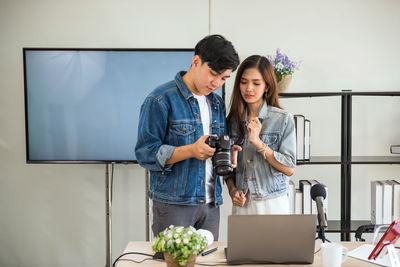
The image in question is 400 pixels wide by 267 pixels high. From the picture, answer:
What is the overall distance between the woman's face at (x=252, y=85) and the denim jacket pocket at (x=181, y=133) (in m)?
0.36

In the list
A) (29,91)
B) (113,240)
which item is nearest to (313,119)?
(113,240)

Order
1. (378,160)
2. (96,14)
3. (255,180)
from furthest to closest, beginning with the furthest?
(96,14) → (378,160) → (255,180)

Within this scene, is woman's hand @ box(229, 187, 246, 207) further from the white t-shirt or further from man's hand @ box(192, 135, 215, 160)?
man's hand @ box(192, 135, 215, 160)

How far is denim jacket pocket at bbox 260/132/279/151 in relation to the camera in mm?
2043

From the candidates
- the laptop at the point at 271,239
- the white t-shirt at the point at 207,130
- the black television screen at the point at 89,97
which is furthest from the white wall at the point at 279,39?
the laptop at the point at 271,239

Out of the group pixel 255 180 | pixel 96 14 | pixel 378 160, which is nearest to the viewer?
pixel 255 180

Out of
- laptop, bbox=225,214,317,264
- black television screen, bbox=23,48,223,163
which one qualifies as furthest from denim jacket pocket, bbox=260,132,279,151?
black television screen, bbox=23,48,223,163

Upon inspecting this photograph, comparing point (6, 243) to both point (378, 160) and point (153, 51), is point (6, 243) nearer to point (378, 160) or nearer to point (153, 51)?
point (153, 51)

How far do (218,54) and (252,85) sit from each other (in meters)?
0.35

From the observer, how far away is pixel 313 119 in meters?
3.21

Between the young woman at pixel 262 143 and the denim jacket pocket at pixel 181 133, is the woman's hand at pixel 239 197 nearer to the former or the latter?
the young woman at pixel 262 143

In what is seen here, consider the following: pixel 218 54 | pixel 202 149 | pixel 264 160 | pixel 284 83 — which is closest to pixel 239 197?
pixel 264 160

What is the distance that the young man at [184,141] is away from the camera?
1788mm

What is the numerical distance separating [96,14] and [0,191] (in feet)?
5.20
